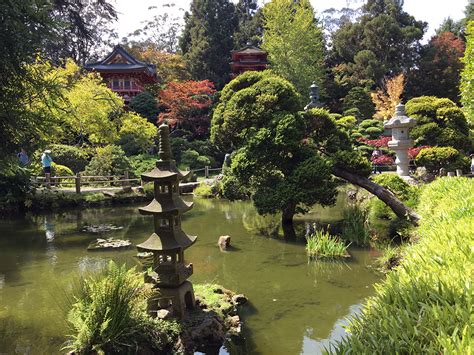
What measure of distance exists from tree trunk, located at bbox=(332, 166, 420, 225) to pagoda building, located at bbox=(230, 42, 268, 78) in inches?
888

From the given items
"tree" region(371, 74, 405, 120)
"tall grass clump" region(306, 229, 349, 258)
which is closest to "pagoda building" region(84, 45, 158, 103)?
"tree" region(371, 74, 405, 120)

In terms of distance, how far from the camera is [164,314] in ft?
17.0

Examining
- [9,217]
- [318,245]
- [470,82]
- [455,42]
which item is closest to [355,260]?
[318,245]

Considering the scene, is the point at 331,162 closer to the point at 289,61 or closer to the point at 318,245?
the point at 318,245

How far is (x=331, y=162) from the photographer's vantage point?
33.9 feet

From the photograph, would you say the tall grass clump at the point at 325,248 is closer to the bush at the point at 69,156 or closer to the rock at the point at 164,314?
the rock at the point at 164,314

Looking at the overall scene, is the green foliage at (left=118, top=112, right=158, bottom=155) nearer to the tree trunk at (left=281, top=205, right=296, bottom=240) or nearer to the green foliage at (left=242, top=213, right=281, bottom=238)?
the green foliage at (left=242, top=213, right=281, bottom=238)

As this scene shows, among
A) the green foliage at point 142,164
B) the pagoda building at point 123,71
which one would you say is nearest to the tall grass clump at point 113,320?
the green foliage at point 142,164

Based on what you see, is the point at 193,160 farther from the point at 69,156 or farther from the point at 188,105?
the point at 69,156

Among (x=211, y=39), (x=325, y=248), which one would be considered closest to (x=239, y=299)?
(x=325, y=248)

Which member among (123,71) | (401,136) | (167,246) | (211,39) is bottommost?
(167,246)

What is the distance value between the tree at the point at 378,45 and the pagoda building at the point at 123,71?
52.7 feet

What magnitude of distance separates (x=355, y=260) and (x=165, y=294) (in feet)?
16.3

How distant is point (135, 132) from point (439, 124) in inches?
569
